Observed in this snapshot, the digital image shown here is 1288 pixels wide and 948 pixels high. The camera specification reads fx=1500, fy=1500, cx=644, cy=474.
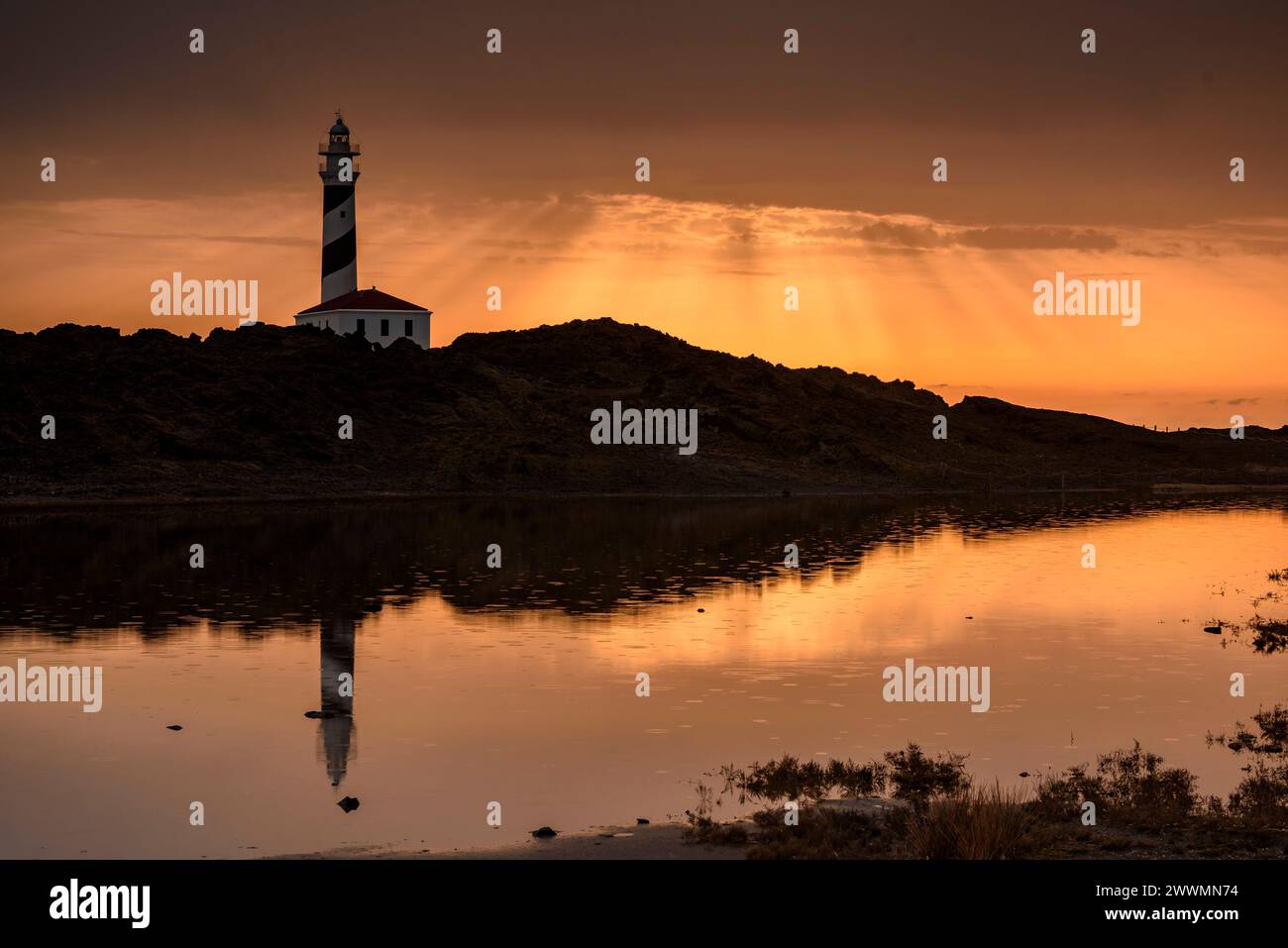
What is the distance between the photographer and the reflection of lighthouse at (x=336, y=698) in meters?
20.7

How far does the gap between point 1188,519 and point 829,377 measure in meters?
86.7

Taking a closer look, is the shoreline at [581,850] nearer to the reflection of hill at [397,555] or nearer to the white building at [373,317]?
the reflection of hill at [397,555]

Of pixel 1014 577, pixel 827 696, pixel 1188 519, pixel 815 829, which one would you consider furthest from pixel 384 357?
pixel 815 829

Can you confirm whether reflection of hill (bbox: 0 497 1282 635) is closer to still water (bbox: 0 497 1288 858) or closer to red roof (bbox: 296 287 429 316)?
still water (bbox: 0 497 1288 858)

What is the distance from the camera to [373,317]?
11906 cm

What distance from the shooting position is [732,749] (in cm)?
2112

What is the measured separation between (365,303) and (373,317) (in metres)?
1.25

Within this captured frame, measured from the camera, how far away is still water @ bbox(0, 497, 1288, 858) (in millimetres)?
18375

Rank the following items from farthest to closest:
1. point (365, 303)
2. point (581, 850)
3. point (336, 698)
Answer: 1. point (365, 303)
2. point (336, 698)
3. point (581, 850)

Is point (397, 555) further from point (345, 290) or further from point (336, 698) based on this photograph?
point (345, 290)

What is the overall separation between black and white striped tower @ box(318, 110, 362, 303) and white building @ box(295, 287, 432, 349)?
151 centimetres

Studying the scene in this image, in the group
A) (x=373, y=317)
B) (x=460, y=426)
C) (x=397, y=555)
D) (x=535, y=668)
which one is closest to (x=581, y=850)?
(x=535, y=668)

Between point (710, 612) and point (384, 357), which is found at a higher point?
point (384, 357)
